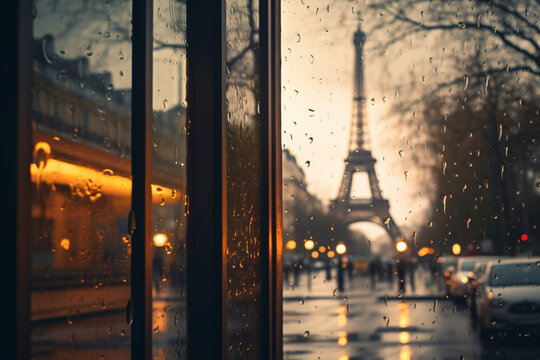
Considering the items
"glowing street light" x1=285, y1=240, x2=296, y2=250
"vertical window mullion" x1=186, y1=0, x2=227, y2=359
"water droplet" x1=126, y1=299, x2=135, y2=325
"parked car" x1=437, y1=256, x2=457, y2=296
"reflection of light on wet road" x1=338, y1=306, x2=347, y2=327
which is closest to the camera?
"water droplet" x1=126, y1=299, x2=135, y2=325

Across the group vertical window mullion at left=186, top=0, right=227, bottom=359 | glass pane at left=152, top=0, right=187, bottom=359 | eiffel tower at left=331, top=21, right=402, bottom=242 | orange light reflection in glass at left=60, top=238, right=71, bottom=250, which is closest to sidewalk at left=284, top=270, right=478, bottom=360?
Result: eiffel tower at left=331, top=21, right=402, bottom=242

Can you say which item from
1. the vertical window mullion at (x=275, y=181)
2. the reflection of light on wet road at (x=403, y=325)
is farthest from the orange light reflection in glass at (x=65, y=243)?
the reflection of light on wet road at (x=403, y=325)

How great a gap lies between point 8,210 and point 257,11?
297cm

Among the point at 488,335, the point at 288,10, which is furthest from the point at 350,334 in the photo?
the point at 288,10

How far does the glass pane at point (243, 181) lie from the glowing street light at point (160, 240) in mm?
663

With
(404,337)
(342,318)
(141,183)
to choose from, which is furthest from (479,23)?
(342,318)

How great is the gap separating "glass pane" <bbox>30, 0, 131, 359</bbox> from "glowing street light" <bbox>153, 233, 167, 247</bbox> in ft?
1.06

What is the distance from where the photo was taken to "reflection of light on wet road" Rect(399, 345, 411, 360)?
29.8 feet

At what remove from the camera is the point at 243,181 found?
4.01 meters

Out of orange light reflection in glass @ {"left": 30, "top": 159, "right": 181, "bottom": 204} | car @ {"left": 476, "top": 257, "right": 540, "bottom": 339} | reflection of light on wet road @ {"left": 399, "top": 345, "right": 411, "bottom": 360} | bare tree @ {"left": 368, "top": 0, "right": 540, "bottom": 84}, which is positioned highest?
bare tree @ {"left": 368, "top": 0, "right": 540, "bottom": 84}

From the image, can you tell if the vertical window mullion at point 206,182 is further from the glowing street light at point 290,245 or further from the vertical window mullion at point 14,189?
the glowing street light at point 290,245

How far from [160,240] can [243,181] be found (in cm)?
112

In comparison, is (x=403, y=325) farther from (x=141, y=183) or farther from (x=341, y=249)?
(x=141, y=183)

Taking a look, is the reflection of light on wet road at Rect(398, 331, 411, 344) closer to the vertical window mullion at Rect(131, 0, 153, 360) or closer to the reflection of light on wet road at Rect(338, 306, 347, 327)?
the reflection of light on wet road at Rect(338, 306, 347, 327)
